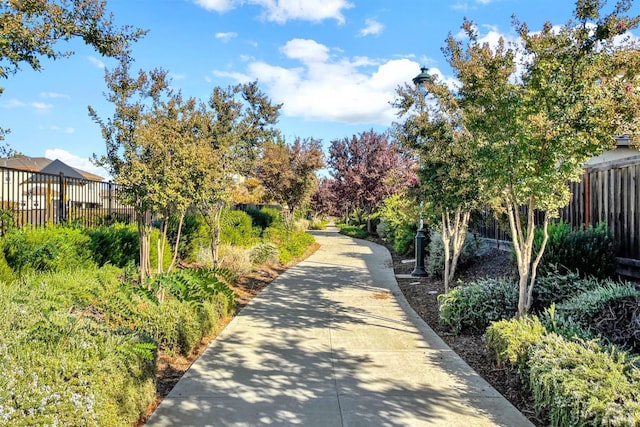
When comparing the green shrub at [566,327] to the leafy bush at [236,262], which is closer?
the green shrub at [566,327]

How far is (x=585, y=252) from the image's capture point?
6.10 meters

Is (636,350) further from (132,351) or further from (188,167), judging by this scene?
(188,167)

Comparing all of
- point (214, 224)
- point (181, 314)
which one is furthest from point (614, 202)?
point (214, 224)

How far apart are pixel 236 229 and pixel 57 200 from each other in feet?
20.0

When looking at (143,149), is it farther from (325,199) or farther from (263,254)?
(325,199)

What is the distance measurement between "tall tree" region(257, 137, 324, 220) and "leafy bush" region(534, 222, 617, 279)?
37.4 ft

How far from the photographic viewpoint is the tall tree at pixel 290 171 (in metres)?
16.6

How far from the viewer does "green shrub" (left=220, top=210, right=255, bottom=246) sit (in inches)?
482

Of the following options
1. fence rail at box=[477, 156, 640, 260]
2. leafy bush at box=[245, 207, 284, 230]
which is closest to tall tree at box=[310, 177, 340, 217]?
leafy bush at box=[245, 207, 284, 230]

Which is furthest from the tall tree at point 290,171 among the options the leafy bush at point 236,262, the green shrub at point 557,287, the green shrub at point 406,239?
the green shrub at point 557,287

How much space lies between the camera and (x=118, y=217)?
32.7 feet

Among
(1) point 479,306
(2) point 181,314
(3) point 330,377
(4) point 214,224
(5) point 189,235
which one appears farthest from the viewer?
(5) point 189,235

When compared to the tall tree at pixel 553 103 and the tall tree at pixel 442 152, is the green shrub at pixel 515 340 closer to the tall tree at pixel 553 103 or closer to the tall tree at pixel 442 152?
the tall tree at pixel 553 103

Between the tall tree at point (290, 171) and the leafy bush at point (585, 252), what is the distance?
1141cm
